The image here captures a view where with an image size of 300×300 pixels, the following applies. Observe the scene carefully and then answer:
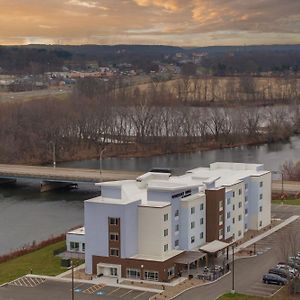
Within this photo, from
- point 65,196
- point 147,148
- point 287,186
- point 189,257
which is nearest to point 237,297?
point 189,257

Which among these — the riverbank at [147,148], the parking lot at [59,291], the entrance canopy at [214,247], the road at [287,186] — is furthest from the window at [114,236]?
the riverbank at [147,148]

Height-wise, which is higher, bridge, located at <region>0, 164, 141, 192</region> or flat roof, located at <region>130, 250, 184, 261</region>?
flat roof, located at <region>130, 250, 184, 261</region>

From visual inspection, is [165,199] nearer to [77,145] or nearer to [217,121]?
[77,145]

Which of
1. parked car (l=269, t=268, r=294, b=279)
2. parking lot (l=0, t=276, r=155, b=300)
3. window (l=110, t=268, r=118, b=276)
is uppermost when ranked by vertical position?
parked car (l=269, t=268, r=294, b=279)

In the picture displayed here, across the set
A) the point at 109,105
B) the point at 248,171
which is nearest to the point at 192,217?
the point at 248,171

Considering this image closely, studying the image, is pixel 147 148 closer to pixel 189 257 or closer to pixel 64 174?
pixel 64 174

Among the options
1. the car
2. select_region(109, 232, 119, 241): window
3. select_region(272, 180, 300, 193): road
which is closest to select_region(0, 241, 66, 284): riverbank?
select_region(109, 232, 119, 241): window

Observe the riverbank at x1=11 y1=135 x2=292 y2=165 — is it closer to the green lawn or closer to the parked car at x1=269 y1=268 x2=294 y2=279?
the parked car at x1=269 y1=268 x2=294 y2=279
